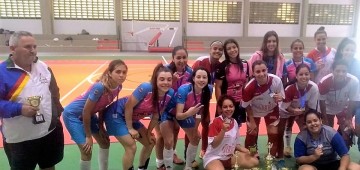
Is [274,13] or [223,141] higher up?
[274,13]

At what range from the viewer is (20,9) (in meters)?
20.8

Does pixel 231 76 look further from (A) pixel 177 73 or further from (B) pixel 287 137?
(B) pixel 287 137

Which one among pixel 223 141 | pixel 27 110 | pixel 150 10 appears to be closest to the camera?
pixel 27 110

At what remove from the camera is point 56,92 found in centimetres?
338

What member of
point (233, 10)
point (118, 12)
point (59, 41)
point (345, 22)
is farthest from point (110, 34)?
point (345, 22)

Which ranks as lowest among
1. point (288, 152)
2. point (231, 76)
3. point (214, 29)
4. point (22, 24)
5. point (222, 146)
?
point (288, 152)

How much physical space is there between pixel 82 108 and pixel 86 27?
19.1 m

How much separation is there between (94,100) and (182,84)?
1352mm

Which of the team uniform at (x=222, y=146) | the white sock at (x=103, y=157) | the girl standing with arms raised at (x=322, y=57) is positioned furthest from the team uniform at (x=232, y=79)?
the white sock at (x=103, y=157)

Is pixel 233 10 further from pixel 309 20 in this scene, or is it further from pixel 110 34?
pixel 110 34

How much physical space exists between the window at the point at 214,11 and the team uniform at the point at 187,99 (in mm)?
18760

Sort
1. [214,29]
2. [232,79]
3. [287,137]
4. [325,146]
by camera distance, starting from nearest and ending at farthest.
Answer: [325,146]
[232,79]
[287,137]
[214,29]

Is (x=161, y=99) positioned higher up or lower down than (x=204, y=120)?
higher up

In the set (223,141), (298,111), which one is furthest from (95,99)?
(298,111)
